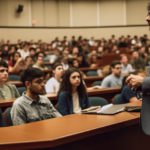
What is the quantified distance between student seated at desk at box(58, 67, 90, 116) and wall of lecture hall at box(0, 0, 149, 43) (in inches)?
447

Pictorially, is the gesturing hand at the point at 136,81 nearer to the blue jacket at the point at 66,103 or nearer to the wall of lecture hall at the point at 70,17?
the blue jacket at the point at 66,103

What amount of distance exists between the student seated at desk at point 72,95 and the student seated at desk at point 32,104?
1.45 feet

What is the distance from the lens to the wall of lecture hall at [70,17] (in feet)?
46.5

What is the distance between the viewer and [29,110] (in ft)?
7.86

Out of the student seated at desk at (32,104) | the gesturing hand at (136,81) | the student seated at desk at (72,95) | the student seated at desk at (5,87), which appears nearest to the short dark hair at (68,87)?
the student seated at desk at (72,95)

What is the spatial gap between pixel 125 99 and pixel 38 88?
145 cm

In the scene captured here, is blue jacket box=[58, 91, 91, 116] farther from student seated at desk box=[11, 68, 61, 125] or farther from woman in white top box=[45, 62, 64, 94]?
woman in white top box=[45, 62, 64, 94]

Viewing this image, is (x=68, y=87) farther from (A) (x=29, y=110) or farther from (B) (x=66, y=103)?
(A) (x=29, y=110)

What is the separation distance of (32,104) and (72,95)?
790 mm

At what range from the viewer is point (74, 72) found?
325cm

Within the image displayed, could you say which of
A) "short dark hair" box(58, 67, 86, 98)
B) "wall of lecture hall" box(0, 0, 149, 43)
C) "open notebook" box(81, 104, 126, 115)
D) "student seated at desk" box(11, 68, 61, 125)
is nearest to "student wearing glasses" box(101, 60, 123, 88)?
"short dark hair" box(58, 67, 86, 98)

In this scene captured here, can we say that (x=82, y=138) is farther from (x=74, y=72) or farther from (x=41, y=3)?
(x=41, y=3)

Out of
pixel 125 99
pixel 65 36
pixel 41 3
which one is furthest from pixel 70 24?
pixel 125 99

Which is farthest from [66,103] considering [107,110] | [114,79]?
[114,79]
